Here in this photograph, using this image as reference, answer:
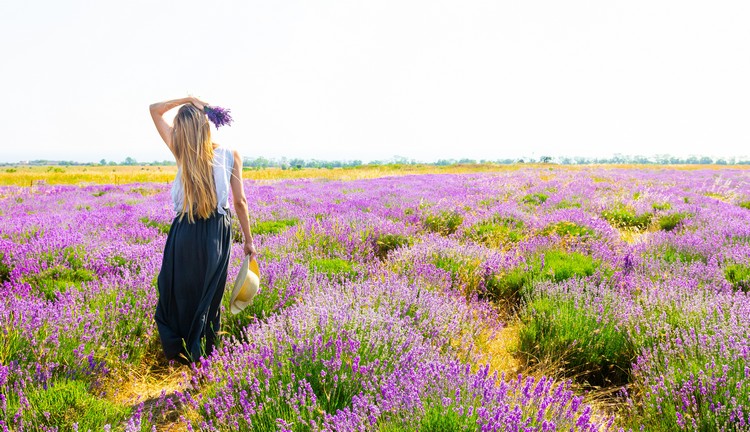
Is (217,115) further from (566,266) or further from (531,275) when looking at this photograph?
(566,266)

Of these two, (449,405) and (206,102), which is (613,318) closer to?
(449,405)

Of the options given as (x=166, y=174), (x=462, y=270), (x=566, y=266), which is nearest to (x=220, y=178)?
(x=462, y=270)

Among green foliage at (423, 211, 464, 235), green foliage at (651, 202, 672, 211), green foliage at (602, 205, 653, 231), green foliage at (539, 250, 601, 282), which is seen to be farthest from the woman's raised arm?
green foliage at (651, 202, 672, 211)

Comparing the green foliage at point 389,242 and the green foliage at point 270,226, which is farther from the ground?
the green foliage at point 270,226

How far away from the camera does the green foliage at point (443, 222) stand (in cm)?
703

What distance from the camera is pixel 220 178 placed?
294 cm

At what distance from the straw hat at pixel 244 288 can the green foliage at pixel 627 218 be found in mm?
6952

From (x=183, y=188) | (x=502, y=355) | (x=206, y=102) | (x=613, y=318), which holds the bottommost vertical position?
(x=502, y=355)

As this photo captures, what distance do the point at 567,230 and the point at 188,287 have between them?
17.2 ft

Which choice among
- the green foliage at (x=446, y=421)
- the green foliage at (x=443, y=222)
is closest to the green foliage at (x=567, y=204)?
the green foliage at (x=443, y=222)

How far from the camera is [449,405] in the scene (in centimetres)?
164

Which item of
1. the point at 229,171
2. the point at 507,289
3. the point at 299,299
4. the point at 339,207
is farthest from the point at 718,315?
the point at 339,207

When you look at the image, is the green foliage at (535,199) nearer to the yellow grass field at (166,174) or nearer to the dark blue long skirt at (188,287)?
the dark blue long skirt at (188,287)

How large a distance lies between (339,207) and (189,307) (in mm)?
5503
